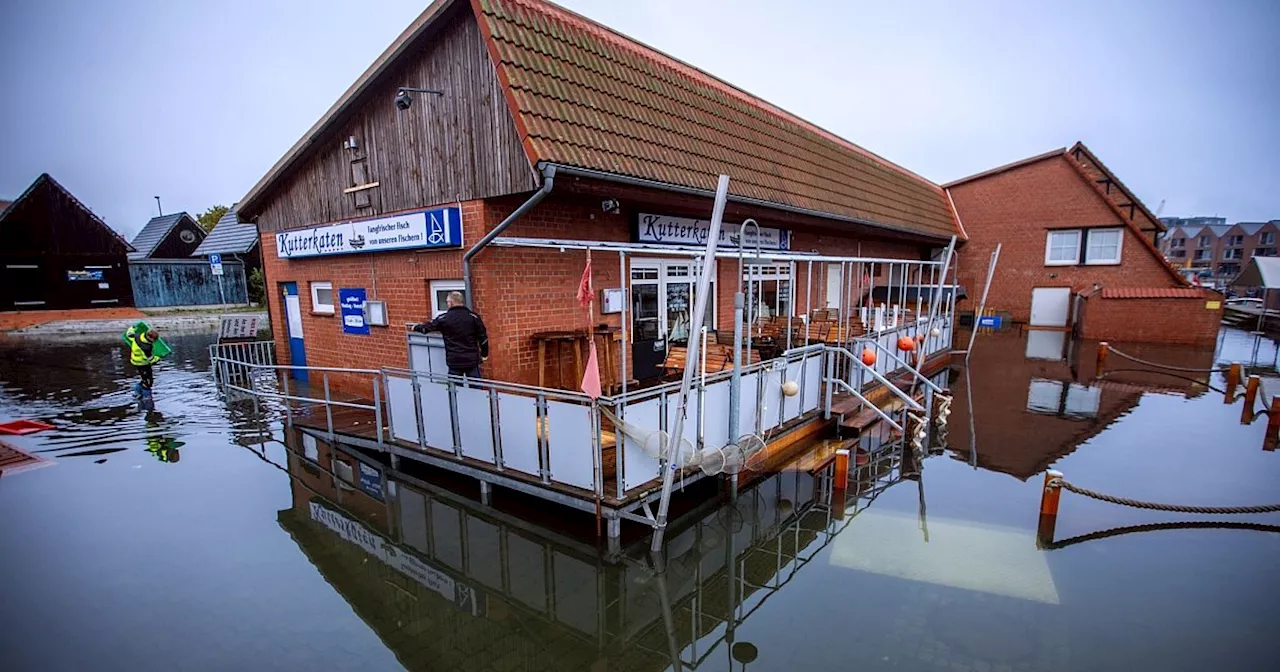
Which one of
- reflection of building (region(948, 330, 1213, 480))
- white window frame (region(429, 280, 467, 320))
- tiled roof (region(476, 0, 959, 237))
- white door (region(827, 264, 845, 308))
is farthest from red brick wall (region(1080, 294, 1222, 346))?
white window frame (region(429, 280, 467, 320))

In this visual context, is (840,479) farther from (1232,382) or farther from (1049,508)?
(1232,382)

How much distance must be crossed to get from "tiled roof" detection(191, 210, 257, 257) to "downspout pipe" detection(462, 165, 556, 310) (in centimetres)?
2471

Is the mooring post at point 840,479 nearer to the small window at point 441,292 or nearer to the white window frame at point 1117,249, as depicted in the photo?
the small window at point 441,292

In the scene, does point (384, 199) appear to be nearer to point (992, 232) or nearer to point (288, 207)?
point (288, 207)

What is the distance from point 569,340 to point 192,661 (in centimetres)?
467

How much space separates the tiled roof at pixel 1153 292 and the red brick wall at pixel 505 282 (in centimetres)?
1572

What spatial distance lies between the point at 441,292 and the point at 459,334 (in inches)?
77.9

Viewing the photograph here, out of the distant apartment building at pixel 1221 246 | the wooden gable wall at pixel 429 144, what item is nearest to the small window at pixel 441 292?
the wooden gable wall at pixel 429 144

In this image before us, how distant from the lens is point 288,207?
10180 mm

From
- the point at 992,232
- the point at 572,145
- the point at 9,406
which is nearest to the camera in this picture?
the point at 572,145

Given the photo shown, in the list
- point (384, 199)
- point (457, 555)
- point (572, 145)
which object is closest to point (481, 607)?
point (457, 555)

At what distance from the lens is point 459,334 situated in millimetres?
5988

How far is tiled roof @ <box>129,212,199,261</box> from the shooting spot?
3219 cm

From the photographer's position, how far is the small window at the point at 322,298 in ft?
33.1
